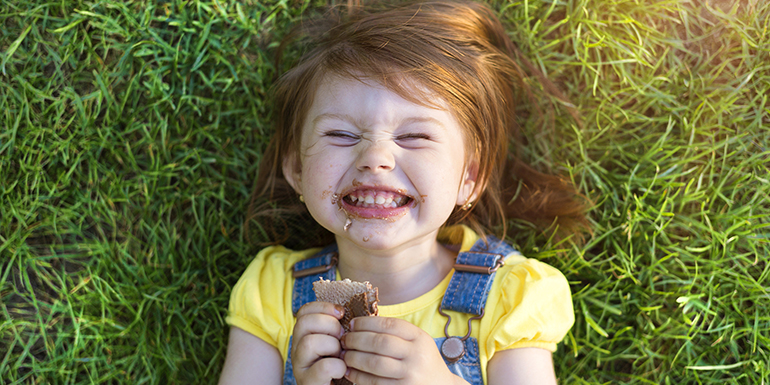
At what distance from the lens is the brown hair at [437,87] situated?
4.85 ft

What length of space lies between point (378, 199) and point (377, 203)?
10 mm

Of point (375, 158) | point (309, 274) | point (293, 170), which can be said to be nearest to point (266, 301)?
point (309, 274)

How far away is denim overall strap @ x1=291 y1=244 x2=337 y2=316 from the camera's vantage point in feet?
5.37

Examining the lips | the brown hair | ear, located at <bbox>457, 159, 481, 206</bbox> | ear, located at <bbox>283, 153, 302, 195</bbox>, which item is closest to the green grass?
the brown hair

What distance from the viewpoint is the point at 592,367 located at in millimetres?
1843

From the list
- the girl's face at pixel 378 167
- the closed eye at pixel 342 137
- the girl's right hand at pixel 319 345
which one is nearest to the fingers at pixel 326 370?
the girl's right hand at pixel 319 345

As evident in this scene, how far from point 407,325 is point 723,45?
1.38 meters

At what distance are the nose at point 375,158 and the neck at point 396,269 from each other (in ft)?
1.06

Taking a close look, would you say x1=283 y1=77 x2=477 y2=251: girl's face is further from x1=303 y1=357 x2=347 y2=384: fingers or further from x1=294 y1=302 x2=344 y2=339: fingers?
x1=303 y1=357 x2=347 y2=384: fingers

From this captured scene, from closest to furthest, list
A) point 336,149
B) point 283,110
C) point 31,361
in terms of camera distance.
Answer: point 336,149 → point 283,110 → point 31,361

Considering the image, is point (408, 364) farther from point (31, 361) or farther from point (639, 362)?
point (31, 361)

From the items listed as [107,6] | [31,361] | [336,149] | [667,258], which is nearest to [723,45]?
[667,258]

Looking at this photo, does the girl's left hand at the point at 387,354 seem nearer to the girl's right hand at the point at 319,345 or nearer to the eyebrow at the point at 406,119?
the girl's right hand at the point at 319,345

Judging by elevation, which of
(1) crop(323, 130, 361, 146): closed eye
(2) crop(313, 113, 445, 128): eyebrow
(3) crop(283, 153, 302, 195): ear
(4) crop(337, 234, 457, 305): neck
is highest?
(2) crop(313, 113, 445, 128): eyebrow
